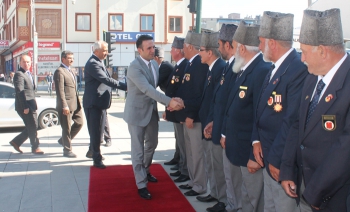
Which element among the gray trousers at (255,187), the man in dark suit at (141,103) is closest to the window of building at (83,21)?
the man in dark suit at (141,103)

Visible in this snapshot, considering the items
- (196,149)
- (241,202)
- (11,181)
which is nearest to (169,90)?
(196,149)

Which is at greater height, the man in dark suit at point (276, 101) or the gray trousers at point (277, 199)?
the man in dark suit at point (276, 101)

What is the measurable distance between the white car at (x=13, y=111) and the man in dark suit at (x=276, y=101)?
32.0ft

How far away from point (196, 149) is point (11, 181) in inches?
115

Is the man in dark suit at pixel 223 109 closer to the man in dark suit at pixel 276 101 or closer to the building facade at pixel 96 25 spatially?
the man in dark suit at pixel 276 101

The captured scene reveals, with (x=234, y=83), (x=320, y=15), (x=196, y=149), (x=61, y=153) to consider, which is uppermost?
(x=320, y=15)

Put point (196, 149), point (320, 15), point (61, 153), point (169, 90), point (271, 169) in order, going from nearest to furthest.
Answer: point (320, 15) < point (271, 169) < point (196, 149) < point (169, 90) < point (61, 153)

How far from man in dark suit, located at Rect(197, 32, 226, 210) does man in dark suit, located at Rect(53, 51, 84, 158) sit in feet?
11.2

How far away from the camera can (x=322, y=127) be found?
266 centimetres

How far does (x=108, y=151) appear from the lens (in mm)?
8648

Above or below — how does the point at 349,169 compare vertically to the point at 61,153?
above

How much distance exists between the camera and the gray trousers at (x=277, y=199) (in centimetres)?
329

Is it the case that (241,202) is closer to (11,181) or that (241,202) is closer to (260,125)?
(260,125)

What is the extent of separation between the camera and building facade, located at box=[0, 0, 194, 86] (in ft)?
119
